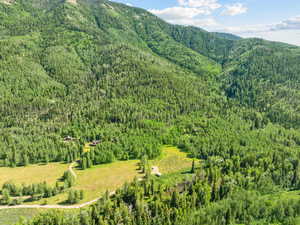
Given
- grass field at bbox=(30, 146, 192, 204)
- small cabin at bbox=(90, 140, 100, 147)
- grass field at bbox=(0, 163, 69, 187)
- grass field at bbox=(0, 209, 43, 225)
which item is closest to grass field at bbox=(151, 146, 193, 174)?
grass field at bbox=(30, 146, 192, 204)

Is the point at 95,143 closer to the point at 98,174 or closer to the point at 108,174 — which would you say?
the point at 98,174

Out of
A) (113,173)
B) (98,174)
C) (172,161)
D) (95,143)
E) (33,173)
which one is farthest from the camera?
(95,143)

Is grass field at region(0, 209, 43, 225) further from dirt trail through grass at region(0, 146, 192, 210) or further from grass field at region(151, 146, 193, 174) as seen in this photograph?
grass field at region(151, 146, 193, 174)

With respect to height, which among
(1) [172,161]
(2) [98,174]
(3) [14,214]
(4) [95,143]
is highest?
(4) [95,143]

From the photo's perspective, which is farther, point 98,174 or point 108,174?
point 98,174

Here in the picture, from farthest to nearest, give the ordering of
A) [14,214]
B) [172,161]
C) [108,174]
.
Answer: [172,161]
[108,174]
[14,214]

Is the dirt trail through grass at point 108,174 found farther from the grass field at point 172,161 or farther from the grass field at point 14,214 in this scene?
the grass field at point 14,214

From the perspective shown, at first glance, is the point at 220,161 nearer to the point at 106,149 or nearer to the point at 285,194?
the point at 285,194

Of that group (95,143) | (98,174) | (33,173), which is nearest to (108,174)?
(98,174)

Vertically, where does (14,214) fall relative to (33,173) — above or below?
below

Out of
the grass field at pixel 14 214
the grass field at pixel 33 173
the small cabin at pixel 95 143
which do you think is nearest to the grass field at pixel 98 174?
the grass field at pixel 33 173
